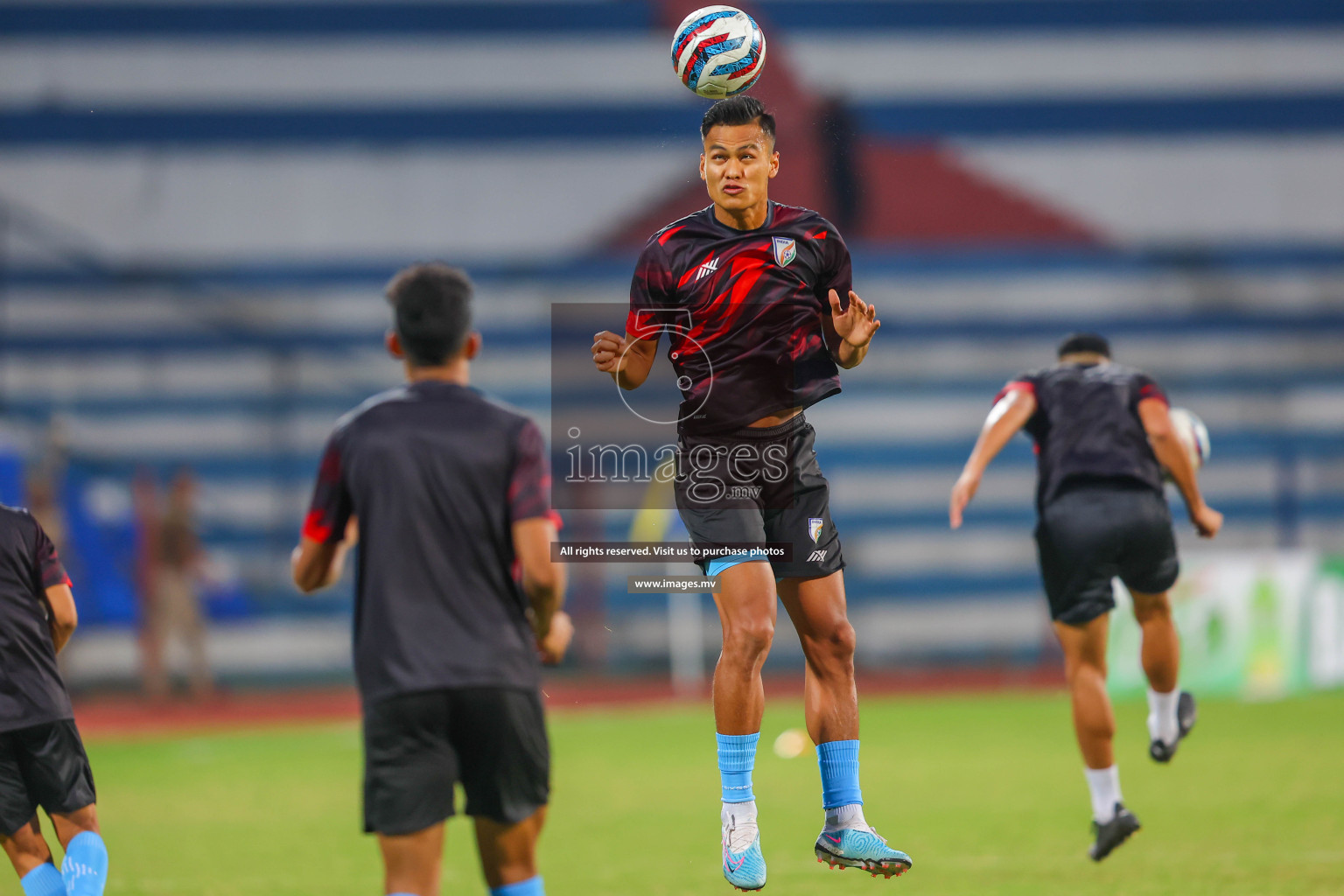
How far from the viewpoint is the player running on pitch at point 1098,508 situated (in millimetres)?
6535

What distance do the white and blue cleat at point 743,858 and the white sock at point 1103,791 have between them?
185 cm

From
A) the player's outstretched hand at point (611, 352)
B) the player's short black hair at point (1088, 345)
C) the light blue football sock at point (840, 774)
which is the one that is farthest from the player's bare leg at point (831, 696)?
the player's short black hair at point (1088, 345)

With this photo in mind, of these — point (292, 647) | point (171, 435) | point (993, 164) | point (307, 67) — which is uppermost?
point (307, 67)

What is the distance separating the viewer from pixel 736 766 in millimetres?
5250

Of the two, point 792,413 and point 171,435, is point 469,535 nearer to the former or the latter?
point 792,413

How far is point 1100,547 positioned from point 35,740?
4.20m

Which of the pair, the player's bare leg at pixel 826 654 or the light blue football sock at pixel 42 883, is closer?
the light blue football sock at pixel 42 883

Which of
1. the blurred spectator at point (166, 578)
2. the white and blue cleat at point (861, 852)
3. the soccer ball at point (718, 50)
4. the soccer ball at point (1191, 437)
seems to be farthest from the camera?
the blurred spectator at point (166, 578)

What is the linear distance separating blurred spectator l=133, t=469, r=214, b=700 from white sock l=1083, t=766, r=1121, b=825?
37.5ft

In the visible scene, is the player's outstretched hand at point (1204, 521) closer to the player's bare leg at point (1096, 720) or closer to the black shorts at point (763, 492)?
the player's bare leg at point (1096, 720)

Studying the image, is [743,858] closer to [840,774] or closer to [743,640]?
[840,774]

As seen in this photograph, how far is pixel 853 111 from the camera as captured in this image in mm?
18969

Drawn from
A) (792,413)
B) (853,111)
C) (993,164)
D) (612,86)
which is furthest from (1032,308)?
Answer: (792,413)

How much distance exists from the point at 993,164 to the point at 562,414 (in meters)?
6.52
